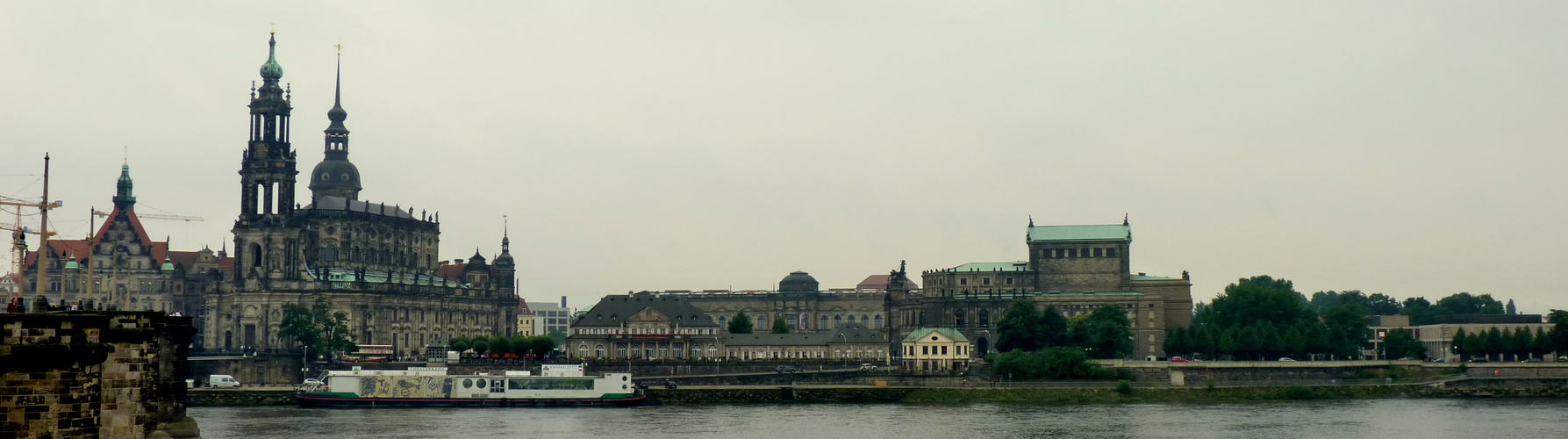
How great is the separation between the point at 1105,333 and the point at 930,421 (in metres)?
56.4

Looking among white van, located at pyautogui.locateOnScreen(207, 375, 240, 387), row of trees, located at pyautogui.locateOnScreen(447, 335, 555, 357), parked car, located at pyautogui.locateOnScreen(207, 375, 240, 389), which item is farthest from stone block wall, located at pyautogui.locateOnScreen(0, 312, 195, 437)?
row of trees, located at pyautogui.locateOnScreen(447, 335, 555, 357)

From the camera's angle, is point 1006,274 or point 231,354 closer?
point 231,354

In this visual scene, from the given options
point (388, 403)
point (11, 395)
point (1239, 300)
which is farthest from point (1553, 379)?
point (11, 395)

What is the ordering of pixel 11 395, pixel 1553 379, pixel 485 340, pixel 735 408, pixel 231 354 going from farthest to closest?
pixel 485 340 → pixel 231 354 → pixel 1553 379 → pixel 735 408 → pixel 11 395

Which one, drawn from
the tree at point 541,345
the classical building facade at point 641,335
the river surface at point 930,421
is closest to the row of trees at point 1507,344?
the river surface at point 930,421

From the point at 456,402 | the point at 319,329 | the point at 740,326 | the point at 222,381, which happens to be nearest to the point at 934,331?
the point at 740,326

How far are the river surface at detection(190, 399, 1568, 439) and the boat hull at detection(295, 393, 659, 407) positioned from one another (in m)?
2.20

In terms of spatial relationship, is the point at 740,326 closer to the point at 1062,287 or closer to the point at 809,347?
the point at 809,347

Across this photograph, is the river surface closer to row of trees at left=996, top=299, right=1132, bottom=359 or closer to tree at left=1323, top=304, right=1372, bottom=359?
row of trees at left=996, top=299, right=1132, bottom=359

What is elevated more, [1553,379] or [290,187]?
[290,187]

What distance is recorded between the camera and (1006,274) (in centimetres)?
18125

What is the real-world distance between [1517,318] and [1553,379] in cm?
5701

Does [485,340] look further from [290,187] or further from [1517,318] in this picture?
[1517,318]

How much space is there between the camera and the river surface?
266 ft
